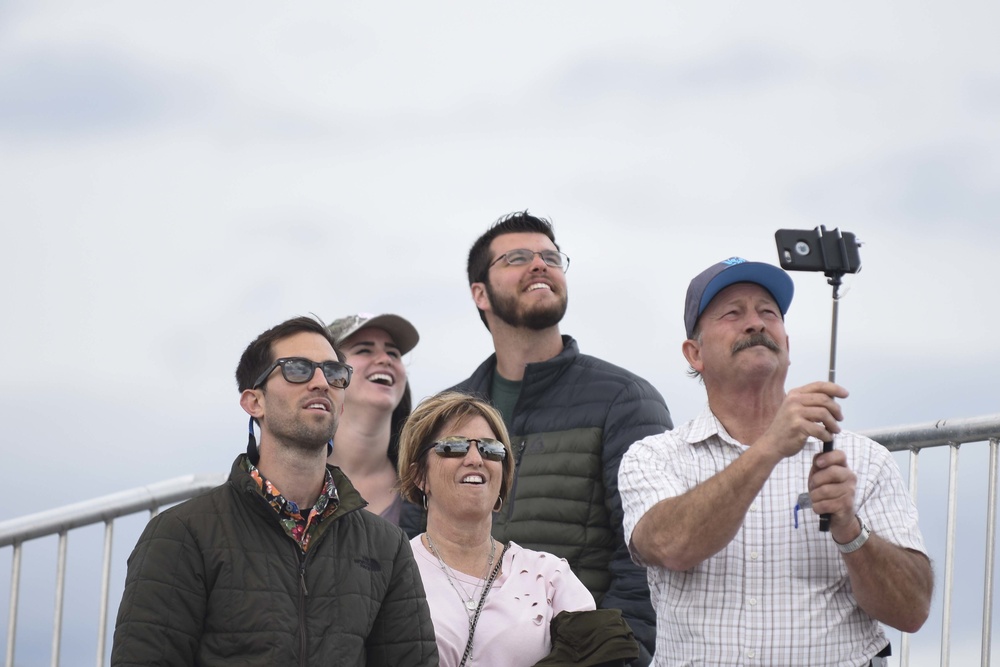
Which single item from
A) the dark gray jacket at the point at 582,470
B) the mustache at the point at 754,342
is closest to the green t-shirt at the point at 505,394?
the dark gray jacket at the point at 582,470

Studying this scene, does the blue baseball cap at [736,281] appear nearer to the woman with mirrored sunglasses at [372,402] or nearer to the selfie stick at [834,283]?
the selfie stick at [834,283]

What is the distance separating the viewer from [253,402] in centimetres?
391

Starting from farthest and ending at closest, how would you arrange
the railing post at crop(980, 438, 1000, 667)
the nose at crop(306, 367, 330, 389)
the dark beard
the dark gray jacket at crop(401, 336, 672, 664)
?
the dark beard < the railing post at crop(980, 438, 1000, 667) < the dark gray jacket at crop(401, 336, 672, 664) < the nose at crop(306, 367, 330, 389)

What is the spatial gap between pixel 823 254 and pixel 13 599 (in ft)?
13.0

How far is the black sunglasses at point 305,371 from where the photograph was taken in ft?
12.7

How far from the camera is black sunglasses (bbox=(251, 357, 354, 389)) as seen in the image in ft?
12.7

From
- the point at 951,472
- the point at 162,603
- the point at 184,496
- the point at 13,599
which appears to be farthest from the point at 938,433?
the point at 13,599

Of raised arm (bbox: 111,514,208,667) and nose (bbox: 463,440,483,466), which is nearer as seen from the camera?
raised arm (bbox: 111,514,208,667)

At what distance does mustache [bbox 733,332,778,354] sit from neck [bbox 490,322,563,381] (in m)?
1.47

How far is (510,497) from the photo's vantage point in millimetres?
5125

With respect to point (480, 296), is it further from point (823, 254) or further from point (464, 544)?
point (823, 254)

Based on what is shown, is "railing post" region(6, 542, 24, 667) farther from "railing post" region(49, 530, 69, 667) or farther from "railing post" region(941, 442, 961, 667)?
"railing post" region(941, 442, 961, 667)

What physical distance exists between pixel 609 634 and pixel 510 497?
1243 millimetres

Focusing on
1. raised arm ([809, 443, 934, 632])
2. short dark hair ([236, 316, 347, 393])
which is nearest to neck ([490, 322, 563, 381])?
short dark hair ([236, 316, 347, 393])
